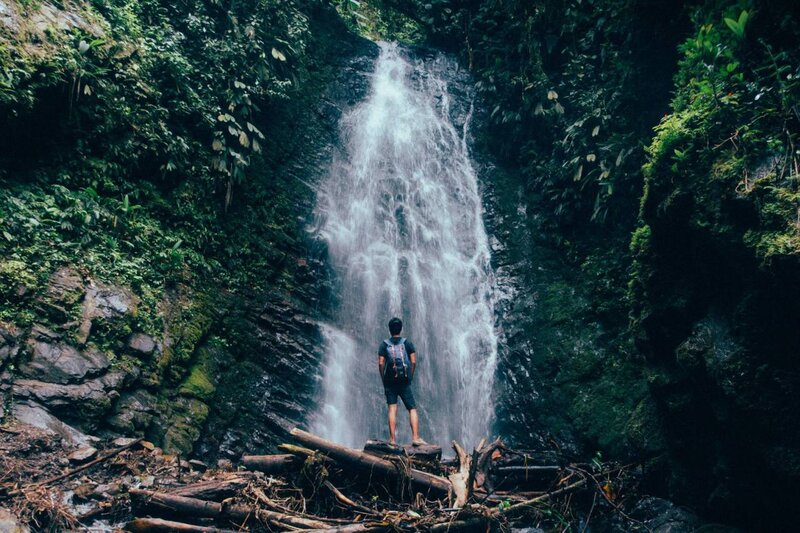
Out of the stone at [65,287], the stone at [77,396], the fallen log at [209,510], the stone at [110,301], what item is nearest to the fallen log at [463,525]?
the fallen log at [209,510]

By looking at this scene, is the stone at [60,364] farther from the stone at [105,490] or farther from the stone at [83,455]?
the stone at [105,490]

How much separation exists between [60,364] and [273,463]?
3.13 meters

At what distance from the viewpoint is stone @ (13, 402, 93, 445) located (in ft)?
16.8

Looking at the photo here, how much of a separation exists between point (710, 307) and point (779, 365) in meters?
1.10

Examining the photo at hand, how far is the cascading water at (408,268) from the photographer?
9.38 meters

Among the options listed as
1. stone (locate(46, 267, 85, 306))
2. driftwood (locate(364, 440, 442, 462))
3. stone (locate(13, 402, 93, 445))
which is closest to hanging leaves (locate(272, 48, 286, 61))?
stone (locate(46, 267, 85, 306))

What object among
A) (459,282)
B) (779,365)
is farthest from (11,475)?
(459,282)

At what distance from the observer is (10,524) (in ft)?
12.8

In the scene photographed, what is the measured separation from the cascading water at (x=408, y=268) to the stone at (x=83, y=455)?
392 centimetres

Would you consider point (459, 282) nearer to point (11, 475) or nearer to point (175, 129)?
point (175, 129)

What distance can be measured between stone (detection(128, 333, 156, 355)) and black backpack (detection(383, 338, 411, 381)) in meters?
3.59

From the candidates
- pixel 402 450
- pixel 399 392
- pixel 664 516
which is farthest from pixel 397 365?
pixel 664 516

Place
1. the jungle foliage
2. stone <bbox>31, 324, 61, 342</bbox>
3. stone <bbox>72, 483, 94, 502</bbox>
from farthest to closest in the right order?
the jungle foliage
stone <bbox>31, 324, 61, 342</bbox>
stone <bbox>72, 483, 94, 502</bbox>

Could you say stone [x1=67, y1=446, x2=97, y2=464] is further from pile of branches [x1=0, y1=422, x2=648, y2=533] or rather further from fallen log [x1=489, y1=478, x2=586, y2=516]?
fallen log [x1=489, y1=478, x2=586, y2=516]
